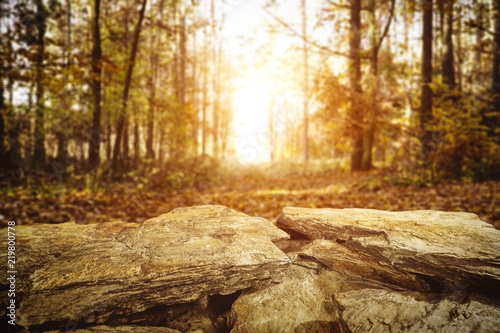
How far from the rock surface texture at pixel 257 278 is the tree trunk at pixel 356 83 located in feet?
28.9

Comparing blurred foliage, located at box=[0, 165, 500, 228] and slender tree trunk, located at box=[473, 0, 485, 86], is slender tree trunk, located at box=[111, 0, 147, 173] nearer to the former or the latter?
blurred foliage, located at box=[0, 165, 500, 228]

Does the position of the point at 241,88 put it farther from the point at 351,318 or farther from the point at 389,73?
the point at 351,318

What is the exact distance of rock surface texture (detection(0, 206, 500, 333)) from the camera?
156 centimetres

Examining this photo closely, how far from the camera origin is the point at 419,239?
200 centimetres

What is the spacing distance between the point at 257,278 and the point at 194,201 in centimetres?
459

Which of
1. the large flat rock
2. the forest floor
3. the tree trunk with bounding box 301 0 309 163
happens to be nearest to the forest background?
the forest floor

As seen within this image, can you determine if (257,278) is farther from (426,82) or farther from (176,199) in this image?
(426,82)

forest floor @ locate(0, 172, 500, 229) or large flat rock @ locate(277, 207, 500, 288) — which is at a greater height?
large flat rock @ locate(277, 207, 500, 288)

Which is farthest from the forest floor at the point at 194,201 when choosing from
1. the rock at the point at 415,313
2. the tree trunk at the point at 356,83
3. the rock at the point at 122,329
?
the tree trunk at the point at 356,83

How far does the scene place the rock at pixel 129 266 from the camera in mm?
1555

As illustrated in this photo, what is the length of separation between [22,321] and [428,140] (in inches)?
371

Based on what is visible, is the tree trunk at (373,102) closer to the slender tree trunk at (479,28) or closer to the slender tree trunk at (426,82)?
the slender tree trunk at (426,82)

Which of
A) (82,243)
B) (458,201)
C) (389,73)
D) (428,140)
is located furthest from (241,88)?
(82,243)

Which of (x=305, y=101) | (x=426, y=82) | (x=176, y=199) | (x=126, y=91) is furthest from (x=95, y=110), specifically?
(x=305, y=101)
